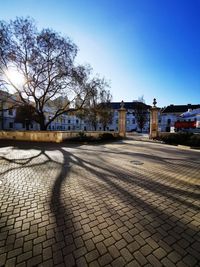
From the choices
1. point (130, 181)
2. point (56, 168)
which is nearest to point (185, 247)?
point (130, 181)

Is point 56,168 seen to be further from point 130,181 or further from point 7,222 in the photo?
point 7,222

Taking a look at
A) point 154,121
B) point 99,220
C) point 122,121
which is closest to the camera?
point 99,220

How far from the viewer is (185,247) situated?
8.09 feet

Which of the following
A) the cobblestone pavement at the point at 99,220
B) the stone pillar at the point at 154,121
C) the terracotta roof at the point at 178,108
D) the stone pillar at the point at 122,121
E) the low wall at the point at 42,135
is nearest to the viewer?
the cobblestone pavement at the point at 99,220

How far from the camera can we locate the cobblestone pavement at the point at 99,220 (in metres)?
2.28

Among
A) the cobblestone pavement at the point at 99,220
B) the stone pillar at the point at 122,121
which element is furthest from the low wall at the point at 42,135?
the cobblestone pavement at the point at 99,220

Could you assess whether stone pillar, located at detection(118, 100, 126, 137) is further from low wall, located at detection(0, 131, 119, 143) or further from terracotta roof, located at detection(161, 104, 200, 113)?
terracotta roof, located at detection(161, 104, 200, 113)

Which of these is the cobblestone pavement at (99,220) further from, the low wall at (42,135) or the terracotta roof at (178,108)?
the terracotta roof at (178,108)

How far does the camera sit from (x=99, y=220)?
10.3ft

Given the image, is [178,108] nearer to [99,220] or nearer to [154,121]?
[154,121]

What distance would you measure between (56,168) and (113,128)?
5934cm

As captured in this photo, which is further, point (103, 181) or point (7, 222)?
point (103, 181)

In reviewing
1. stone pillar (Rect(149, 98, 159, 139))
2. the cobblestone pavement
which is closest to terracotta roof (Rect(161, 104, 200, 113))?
stone pillar (Rect(149, 98, 159, 139))

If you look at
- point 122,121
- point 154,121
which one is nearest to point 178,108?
point 154,121
